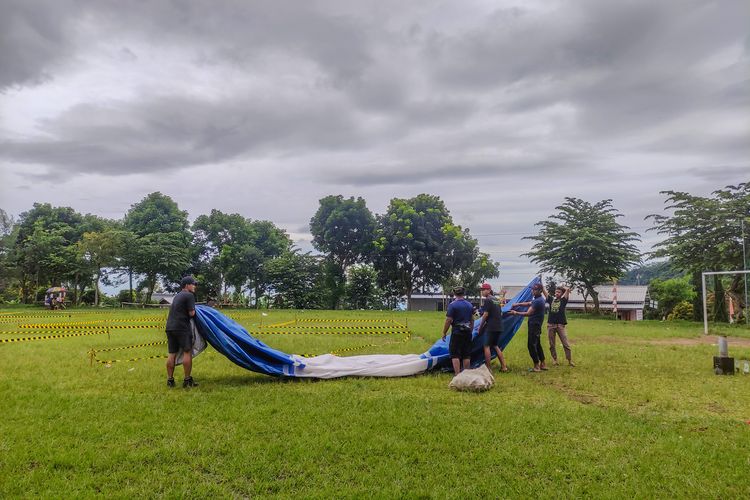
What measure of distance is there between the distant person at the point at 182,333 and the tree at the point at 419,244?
32007 mm

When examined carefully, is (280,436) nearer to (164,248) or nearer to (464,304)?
(464,304)

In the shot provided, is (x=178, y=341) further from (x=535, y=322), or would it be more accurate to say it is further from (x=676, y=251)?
(x=676, y=251)

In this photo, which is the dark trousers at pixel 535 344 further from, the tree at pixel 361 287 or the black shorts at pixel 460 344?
the tree at pixel 361 287

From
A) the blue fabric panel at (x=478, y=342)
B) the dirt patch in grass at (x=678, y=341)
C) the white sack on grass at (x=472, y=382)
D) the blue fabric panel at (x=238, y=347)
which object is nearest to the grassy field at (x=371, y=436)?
the white sack on grass at (x=472, y=382)

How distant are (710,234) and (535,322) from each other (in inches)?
771

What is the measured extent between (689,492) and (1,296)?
53.3 meters

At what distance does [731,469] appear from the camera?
4.58 meters

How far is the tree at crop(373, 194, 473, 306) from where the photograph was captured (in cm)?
4031

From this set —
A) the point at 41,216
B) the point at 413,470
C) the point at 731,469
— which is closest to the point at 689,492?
the point at 731,469

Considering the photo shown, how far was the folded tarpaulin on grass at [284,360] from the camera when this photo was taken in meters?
8.13

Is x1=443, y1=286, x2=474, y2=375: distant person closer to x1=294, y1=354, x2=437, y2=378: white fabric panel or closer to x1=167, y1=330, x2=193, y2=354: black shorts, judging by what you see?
x1=294, y1=354, x2=437, y2=378: white fabric panel

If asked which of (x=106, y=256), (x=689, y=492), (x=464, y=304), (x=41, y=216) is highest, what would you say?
(x=41, y=216)

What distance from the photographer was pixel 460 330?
876 cm

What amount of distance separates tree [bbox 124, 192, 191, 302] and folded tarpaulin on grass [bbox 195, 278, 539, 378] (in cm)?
3228
